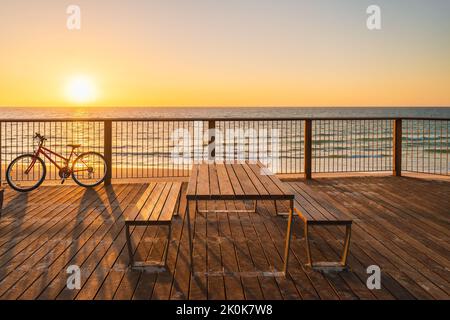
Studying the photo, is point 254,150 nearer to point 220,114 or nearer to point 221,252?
point 221,252

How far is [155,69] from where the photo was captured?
33562 mm

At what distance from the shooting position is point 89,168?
6680 millimetres

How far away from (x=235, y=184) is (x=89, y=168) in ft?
13.7

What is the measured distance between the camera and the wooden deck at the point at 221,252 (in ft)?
8.71

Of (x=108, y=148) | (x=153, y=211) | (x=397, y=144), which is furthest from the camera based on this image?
(x=397, y=144)

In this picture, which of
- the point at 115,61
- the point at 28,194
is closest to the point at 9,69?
the point at 115,61

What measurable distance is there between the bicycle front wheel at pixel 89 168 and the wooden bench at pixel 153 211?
9.12 ft

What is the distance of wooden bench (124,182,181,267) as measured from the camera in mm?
2941

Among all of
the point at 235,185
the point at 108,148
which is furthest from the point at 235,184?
the point at 108,148

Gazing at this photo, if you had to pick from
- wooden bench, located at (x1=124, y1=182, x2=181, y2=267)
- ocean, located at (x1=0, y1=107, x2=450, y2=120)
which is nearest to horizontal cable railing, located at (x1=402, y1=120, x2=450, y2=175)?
wooden bench, located at (x1=124, y1=182, x2=181, y2=267)

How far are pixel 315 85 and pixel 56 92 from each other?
25.7m

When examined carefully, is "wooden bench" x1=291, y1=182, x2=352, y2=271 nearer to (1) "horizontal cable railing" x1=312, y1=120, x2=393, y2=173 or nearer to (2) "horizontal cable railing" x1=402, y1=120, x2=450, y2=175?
(1) "horizontal cable railing" x1=312, y1=120, x2=393, y2=173

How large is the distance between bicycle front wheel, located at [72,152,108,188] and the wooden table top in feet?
9.68
